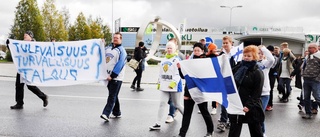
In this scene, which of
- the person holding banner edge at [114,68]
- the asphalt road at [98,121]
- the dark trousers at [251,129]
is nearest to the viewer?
the dark trousers at [251,129]

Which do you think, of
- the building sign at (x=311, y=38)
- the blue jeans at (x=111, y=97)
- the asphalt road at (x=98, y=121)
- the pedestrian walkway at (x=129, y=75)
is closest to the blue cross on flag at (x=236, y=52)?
the asphalt road at (x=98, y=121)

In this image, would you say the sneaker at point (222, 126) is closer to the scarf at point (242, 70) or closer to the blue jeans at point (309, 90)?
the scarf at point (242, 70)

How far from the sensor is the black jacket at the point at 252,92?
13.5 ft

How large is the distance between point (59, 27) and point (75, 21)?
9.25 m

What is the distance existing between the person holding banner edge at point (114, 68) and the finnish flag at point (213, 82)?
156cm

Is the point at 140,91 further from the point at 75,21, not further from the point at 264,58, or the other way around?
the point at 75,21

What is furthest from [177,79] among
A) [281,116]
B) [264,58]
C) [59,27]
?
[59,27]

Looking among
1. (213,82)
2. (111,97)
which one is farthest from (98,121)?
(213,82)

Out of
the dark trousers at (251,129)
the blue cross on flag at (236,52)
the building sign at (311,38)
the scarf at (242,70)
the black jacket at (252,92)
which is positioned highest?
the building sign at (311,38)

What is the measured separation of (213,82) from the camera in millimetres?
4637

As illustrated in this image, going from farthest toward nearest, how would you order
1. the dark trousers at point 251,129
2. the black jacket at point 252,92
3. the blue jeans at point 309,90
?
1. the blue jeans at point 309,90
2. the dark trousers at point 251,129
3. the black jacket at point 252,92

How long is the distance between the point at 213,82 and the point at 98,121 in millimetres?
2767

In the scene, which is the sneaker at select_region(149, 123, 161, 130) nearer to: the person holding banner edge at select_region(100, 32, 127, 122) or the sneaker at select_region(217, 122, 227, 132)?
the person holding banner edge at select_region(100, 32, 127, 122)

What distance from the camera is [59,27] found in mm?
38750
